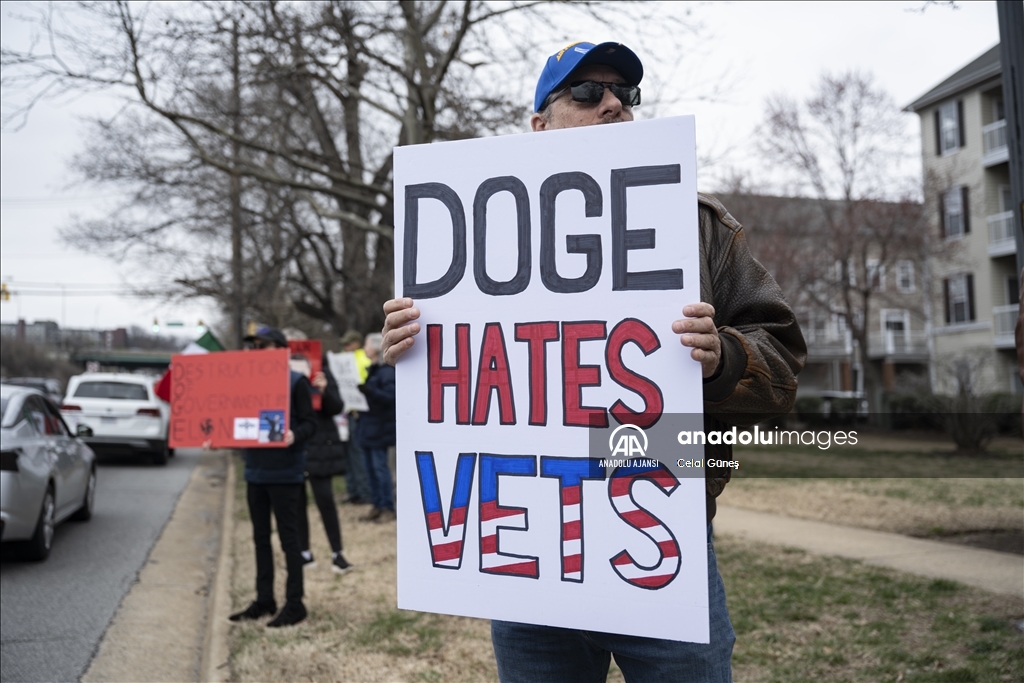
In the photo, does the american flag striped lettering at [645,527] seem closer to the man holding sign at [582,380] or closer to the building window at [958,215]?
the man holding sign at [582,380]

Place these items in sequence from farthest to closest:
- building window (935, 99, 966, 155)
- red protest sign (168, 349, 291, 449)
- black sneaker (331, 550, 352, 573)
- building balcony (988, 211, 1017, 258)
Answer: building window (935, 99, 966, 155) → building balcony (988, 211, 1017, 258) → black sneaker (331, 550, 352, 573) → red protest sign (168, 349, 291, 449)

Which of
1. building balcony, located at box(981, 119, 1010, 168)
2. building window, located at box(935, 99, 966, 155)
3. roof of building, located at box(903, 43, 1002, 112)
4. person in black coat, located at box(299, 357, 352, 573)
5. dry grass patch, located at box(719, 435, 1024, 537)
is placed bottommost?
dry grass patch, located at box(719, 435, 1024, 537)

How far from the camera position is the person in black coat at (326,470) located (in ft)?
23.0

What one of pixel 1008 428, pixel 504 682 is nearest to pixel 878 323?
pixel 1008 428

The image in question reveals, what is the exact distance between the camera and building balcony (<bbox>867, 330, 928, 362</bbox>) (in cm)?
4500

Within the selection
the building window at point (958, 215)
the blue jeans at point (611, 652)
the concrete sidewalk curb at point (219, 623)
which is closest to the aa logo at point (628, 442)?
the blue jeans at point (611, 652)

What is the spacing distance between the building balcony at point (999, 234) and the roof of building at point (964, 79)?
506 centimetres

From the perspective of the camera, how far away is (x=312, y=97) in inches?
593

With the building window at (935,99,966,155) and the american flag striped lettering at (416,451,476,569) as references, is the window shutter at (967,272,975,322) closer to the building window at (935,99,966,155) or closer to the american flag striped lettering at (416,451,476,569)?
the building window at (935,99,966,155)

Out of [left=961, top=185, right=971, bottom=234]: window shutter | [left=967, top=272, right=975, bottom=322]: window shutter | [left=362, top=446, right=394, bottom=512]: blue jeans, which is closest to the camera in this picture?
[left=362, top=446, right=394, bottom=512]: blue jeans

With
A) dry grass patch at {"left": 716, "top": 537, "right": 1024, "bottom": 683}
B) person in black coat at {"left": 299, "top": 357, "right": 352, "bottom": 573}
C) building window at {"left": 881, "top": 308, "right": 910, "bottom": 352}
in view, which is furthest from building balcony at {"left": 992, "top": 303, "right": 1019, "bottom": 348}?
person in black coat at {"left": 299, "top": 357, "right": 352, "bottom": 573}

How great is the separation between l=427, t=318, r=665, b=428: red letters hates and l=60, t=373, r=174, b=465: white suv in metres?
16.0

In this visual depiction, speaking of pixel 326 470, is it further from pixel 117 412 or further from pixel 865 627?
pixel 117 412

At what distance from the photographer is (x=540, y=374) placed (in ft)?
6.31
